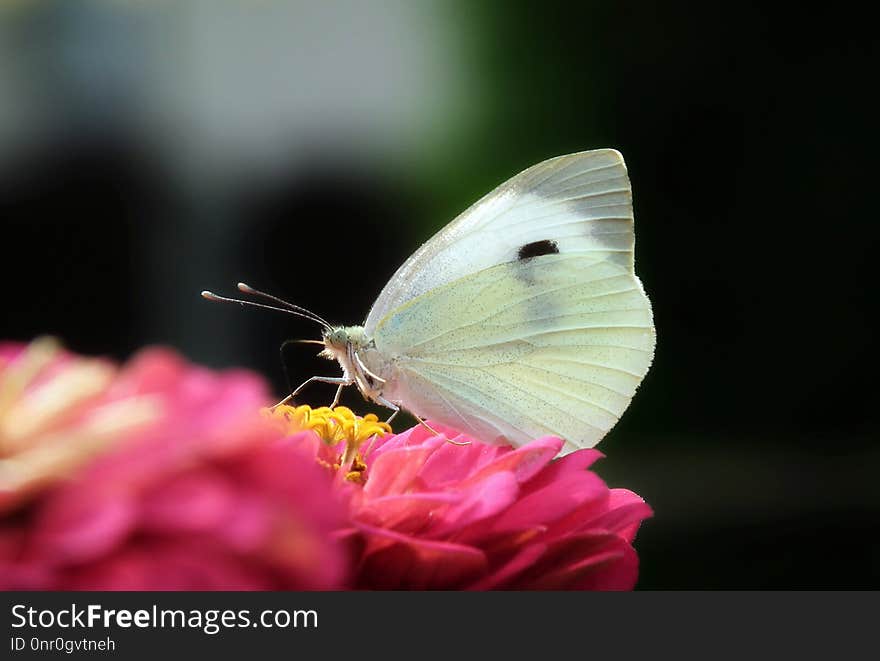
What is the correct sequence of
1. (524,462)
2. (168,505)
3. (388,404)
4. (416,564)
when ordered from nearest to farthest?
(168,505)
(416,564)
(524,462)
(388,404)

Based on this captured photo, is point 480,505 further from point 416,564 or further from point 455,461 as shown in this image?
point 455,461

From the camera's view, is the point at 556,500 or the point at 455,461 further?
the point at 455,461

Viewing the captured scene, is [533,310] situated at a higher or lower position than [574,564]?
higher

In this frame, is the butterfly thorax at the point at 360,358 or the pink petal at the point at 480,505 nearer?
the pink petal at the point at 480,505

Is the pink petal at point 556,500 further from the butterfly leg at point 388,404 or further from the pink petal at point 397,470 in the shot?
the butterfly leg at point 388,404

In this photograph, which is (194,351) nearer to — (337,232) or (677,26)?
(337,232)

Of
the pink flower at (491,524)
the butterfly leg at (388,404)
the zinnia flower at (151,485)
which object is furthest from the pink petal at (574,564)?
the butterfly leg at (388,404)

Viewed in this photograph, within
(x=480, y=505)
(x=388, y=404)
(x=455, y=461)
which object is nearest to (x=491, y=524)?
(x=480, y=505)

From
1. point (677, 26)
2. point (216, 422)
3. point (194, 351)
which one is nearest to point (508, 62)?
point (677, 26)
